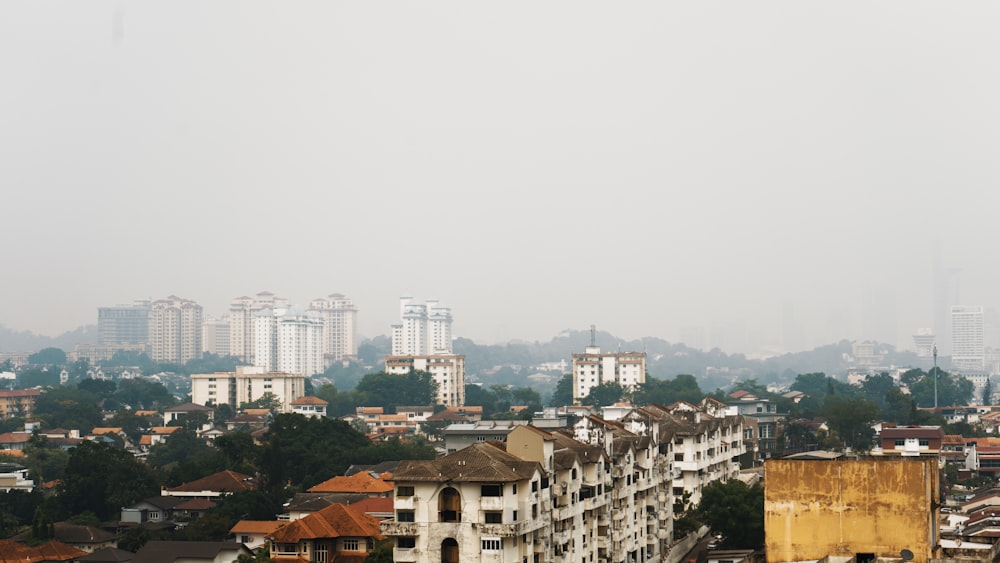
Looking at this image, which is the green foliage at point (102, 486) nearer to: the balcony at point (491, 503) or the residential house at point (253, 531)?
the residential house at point (253, 531)

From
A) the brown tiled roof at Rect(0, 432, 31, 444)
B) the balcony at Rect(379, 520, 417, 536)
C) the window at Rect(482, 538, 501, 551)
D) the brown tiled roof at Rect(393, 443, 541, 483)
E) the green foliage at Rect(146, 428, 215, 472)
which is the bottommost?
the green foliage at Rect(146, 428, 215, 472)

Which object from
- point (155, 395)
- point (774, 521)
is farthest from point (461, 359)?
point (774, 521)

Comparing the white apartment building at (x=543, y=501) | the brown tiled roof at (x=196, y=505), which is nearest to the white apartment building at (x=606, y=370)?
the brown tiled roof at (x=196, y=505)

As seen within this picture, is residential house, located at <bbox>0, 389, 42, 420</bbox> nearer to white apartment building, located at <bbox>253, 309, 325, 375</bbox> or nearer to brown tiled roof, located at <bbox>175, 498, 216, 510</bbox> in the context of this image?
brown tiled roof, located at <bbox>175, 498, 216, 510</bbox>

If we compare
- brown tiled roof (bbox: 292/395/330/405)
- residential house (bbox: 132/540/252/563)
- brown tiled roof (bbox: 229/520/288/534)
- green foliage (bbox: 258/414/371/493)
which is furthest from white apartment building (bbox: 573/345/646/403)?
residential house (bbox: 132/540/252/563)

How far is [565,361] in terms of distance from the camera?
148m

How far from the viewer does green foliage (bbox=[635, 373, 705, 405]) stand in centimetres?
6244

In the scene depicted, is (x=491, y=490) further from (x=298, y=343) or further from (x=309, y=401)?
(x=298, y=343)

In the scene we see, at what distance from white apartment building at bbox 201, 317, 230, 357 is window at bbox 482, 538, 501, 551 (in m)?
119

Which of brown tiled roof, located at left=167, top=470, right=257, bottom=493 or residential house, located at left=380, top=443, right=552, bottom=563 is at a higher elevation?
residential house, located at left=380, top=443, right=552, bottom=563

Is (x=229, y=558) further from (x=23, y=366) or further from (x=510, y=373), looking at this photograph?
(x=510, y=373)

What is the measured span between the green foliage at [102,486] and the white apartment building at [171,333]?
101 m

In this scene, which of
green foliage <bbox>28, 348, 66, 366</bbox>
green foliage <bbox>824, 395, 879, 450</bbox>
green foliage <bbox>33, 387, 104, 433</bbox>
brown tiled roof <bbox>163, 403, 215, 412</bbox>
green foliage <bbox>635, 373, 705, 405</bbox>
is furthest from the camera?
green foliage <bbox>28, 348, 66, 366</bbox>

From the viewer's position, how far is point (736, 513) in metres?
23.2
